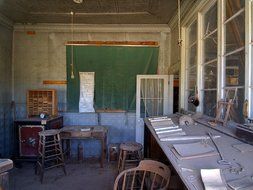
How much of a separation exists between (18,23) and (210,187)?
19.5ft

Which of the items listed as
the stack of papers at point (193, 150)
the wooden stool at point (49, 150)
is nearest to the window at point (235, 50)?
the stack of papers at point (193, 150)

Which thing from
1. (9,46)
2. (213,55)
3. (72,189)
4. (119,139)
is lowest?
(72,189)

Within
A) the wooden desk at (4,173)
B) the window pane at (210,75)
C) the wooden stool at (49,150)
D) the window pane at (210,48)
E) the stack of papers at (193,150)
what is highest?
the window pane at (210,48)

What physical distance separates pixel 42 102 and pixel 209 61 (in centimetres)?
385

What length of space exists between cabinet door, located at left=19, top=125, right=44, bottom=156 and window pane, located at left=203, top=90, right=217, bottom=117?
3.12 meters

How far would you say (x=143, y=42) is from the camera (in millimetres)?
6121

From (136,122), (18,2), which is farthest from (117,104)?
(18,2)

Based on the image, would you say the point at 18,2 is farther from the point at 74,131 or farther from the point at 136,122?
the point at 136,122

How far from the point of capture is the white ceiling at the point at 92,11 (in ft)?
15.5

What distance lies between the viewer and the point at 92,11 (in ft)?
17.1

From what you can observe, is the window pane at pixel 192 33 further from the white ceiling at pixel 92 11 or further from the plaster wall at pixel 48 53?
the plaster wall at pixel 48 53

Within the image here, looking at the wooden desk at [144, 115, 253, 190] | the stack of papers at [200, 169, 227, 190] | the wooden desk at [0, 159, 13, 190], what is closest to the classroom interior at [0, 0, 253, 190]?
the wooden desk at [144, 115, 253, 190]

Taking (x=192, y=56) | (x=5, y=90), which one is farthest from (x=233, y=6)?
(x=5, y=90)

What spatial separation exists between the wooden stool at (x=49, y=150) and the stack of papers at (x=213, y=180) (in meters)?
3.66
